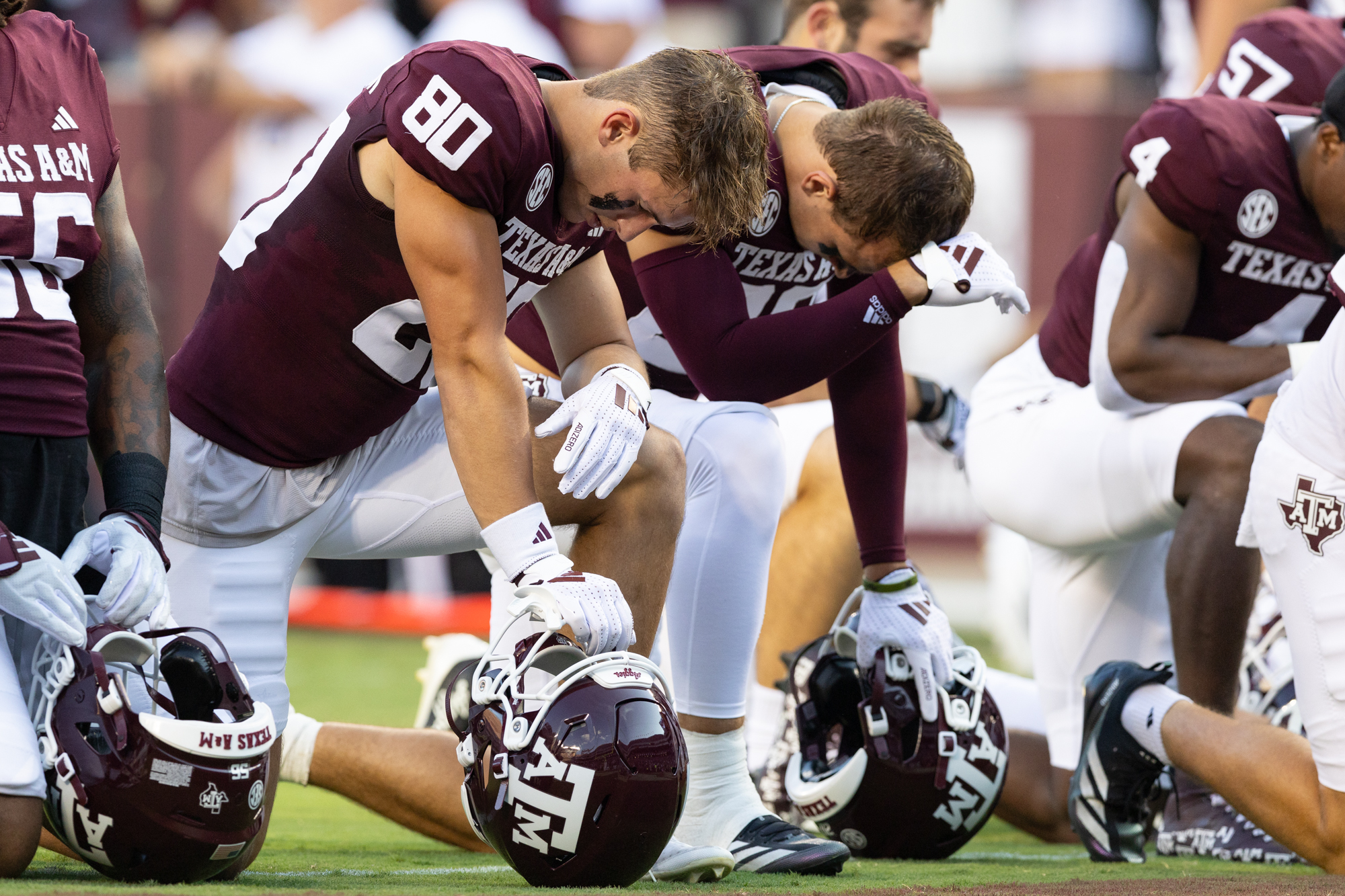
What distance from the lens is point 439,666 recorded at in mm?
3715

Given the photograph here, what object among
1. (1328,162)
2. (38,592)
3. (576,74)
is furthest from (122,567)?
(576,74)

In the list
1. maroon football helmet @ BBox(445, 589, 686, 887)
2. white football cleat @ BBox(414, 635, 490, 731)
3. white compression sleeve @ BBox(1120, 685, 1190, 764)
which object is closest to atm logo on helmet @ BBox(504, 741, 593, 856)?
maroon football helmet @ BBox(445, 589, 686, 887)

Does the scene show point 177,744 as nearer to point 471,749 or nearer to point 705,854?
point 471,749

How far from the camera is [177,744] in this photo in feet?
7.18

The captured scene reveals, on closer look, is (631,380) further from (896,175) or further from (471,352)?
(896,175)

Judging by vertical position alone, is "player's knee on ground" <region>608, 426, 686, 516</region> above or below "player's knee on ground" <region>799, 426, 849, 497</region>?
above

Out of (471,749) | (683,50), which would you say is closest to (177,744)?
(471,749)

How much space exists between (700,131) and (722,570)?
0.84 metres

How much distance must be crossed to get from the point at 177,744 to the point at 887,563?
Result: 139 centimetres

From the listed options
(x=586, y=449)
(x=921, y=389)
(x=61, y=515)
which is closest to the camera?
(x=586, y=449)

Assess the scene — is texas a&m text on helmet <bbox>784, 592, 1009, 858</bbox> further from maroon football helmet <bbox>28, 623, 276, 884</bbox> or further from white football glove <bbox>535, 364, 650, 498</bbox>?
maroon football helmet <bbox>28, 623, 276, 884</bbox>

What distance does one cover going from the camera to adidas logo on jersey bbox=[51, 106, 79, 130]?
2.51 meters

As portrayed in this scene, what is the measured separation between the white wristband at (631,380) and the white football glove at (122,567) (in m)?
0.69

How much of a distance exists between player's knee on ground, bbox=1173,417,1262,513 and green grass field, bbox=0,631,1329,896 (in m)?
0.70
